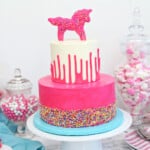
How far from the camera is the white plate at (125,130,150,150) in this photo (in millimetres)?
722

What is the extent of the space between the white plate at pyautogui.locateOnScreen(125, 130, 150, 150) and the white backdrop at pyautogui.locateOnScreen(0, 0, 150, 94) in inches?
9.6

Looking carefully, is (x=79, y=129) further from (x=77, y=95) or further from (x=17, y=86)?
(x=17, y=86)

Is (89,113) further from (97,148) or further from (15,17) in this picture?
(15,17)

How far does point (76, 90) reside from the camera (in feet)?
1.98

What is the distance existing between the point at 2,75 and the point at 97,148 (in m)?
0.42

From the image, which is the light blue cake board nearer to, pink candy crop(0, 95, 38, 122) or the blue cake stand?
the blue cake stand

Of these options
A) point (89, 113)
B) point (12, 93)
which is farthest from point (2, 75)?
point (89, 113)

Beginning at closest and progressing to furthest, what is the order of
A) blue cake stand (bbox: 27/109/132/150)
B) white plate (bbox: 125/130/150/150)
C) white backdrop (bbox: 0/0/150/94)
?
blue cake stand (bbox: 27/109/132/150) < white plate (bbox: 125/130/150/150) < white backdrop (bbox: 0/0/150/94)

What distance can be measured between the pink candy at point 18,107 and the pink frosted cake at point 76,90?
139 millimetres

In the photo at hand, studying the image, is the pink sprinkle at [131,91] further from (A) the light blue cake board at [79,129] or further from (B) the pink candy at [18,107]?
(B) the pink candy at [18,107]

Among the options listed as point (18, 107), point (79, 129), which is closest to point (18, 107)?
point (18, 107)

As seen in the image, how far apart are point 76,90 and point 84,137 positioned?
4.0 inches

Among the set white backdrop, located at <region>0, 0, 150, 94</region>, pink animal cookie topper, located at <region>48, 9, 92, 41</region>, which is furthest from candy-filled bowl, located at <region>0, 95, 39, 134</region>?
pink animal cookie topper, located at <region>48, 9, 92, 41</region>

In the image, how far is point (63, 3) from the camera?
90cm
